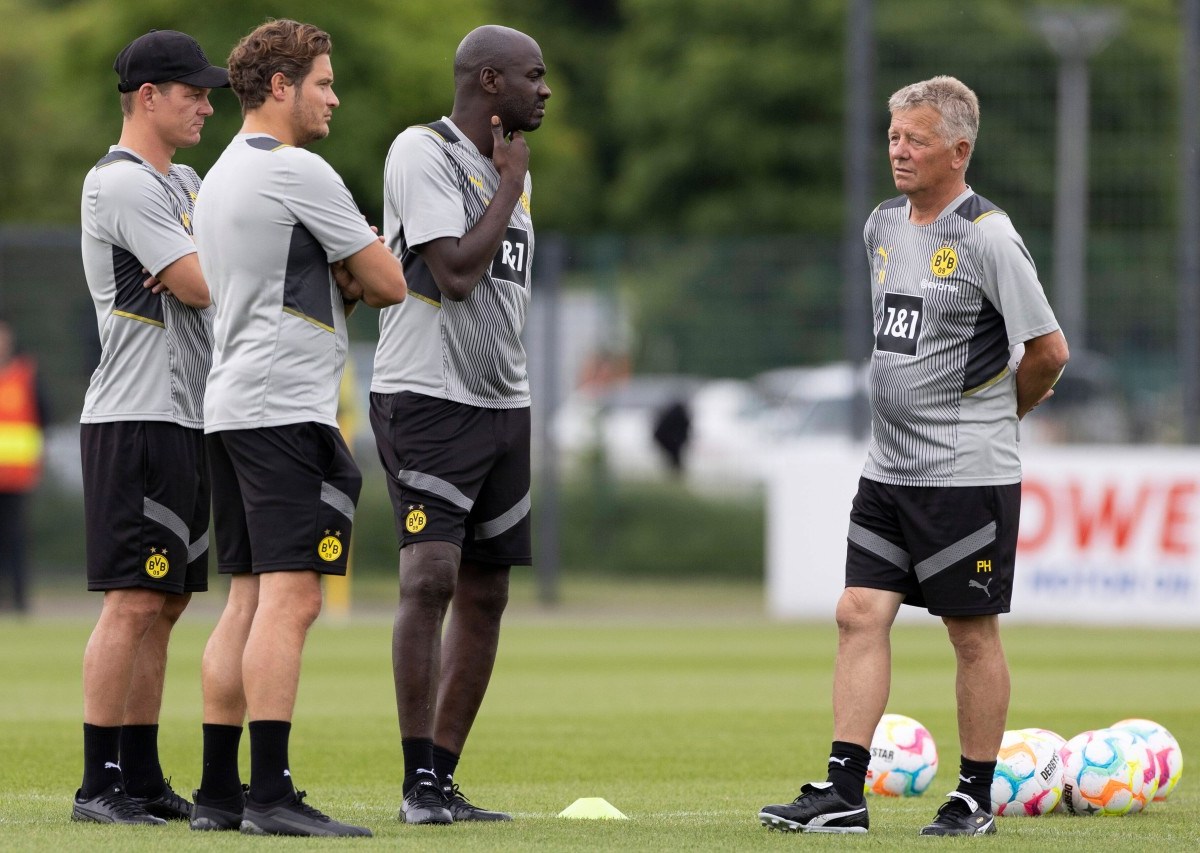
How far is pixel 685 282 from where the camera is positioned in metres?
18.5

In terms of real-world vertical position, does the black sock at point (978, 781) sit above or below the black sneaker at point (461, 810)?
above

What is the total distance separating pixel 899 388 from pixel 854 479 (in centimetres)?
1012

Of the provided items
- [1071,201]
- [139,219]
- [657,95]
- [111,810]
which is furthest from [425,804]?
[657,95]

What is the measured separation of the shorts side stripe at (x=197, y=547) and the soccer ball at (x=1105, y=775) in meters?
3.01

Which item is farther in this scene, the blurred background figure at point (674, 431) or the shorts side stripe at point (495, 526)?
the blurred background figure at point (674, 431)

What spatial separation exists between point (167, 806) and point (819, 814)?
2068 mm

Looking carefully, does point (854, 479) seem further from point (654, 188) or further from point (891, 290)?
point (654, 188)

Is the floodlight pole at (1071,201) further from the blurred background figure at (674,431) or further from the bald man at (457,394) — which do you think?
the bald man at (457,394)

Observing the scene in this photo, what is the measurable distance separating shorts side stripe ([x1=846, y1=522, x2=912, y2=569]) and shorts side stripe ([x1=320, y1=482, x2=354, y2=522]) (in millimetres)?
1654

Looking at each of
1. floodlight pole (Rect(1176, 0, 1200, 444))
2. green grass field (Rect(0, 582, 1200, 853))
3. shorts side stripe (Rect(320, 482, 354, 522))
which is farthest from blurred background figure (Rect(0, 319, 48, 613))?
shorts side stripe (Rect(320, 482, 354, 522))

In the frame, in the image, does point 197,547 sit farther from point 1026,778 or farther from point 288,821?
point 1026,778

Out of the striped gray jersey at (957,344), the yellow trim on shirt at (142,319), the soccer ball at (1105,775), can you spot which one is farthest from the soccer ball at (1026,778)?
the yellow trim on shirt at (142,319)

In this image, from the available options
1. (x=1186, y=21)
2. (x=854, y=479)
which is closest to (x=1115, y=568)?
(x=854, y=479)

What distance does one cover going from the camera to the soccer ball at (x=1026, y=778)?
693 cm
